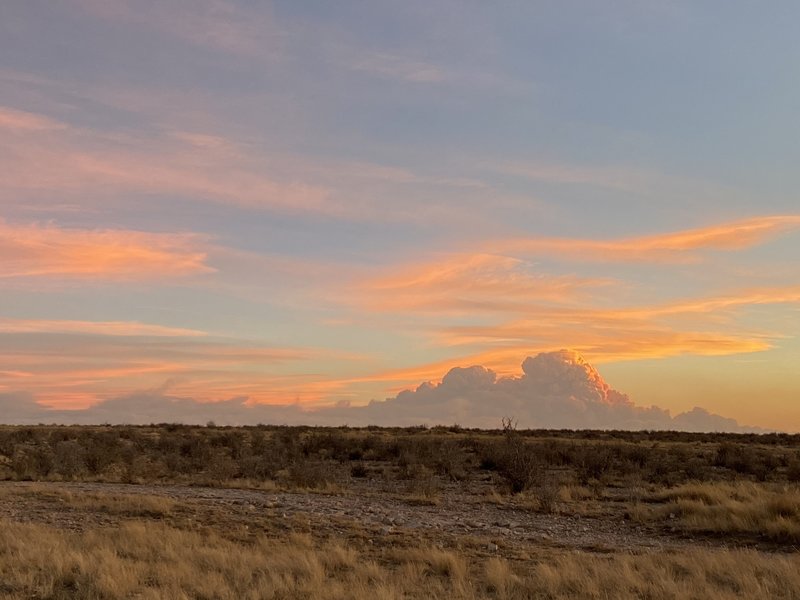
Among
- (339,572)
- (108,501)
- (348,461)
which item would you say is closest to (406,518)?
(339,572)

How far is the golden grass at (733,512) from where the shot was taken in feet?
59.0

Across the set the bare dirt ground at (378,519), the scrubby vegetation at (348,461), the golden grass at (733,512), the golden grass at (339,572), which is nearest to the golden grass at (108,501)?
the bare dirt ground at (378,519)

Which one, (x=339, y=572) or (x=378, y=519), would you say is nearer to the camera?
(x=339, y=572)

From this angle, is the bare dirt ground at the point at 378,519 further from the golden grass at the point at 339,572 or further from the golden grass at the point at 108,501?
the golden grass at the point at 339,572

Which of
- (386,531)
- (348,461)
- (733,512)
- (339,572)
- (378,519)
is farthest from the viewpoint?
(348,461)

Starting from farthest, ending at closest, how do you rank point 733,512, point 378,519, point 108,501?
point 108,501 < point 733,512 < point 378,519

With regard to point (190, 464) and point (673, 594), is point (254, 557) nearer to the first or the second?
point (673, 594)

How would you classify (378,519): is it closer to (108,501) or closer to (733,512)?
(108,501)

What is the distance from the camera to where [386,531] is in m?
17.2

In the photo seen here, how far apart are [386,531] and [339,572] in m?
4.38

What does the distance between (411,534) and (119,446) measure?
29.8 metres

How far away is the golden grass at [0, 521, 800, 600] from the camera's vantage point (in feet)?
36.7

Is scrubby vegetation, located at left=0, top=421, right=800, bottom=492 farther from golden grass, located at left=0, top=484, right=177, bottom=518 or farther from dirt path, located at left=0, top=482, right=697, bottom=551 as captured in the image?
golden grass, located at left=0, top=484, right=177, bottom=518

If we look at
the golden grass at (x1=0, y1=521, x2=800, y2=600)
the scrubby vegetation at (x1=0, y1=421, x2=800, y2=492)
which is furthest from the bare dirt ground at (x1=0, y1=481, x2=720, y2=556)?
the scrubby vegetation at (x1=0, y1=421, x2=800, y2=492)
